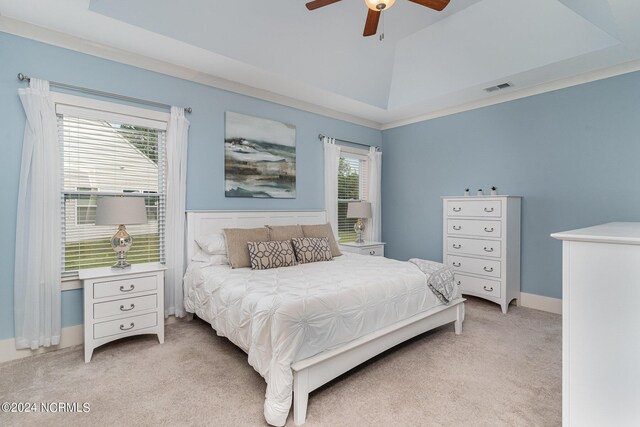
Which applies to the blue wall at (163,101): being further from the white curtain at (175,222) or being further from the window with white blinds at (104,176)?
the window with white blinds at (104,176)

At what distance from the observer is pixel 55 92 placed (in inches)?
106

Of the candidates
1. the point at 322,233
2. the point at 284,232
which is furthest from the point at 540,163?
the point at 284,232

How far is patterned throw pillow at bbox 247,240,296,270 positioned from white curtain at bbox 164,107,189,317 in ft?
2.64

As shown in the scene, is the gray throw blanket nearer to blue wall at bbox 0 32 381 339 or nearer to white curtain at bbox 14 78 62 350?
blue wall at bbox 0 32 381 339

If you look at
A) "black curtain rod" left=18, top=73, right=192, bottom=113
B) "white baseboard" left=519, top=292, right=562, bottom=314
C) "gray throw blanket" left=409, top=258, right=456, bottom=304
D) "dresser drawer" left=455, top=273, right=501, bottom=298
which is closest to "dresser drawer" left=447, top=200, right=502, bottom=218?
"dresser drawer" left=455, top=273, right=501, bottom=298

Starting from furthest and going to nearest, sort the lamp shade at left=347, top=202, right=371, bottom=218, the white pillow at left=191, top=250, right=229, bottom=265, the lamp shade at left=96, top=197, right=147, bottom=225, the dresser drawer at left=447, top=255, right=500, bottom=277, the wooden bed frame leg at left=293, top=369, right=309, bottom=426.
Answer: the lamp shade at left=347, top=202, right=371, bottom=218
the dresser drawer at left=447, top=255, right=500, bottom=277
the white pillow at left=191, top=250, right=229, bottom=265
the lamp shade at left=96, top=197, right=147, bottom=225
the wooden bed frame leg at left=293, top=369, right=309, bottom=426

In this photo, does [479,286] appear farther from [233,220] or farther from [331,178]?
[233,220]

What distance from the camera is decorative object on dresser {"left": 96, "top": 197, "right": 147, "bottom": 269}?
2605 mm

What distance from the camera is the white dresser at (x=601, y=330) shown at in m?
1.27

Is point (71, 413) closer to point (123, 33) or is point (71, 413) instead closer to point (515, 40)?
point (123, 33)

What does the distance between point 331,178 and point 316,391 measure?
3167mm

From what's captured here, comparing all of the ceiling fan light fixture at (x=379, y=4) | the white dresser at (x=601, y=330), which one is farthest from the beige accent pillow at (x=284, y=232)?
the white dresser at (x=601, y=330)

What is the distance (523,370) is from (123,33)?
4.29m

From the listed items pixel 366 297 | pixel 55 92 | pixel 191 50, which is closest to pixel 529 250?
pixel 366 297
